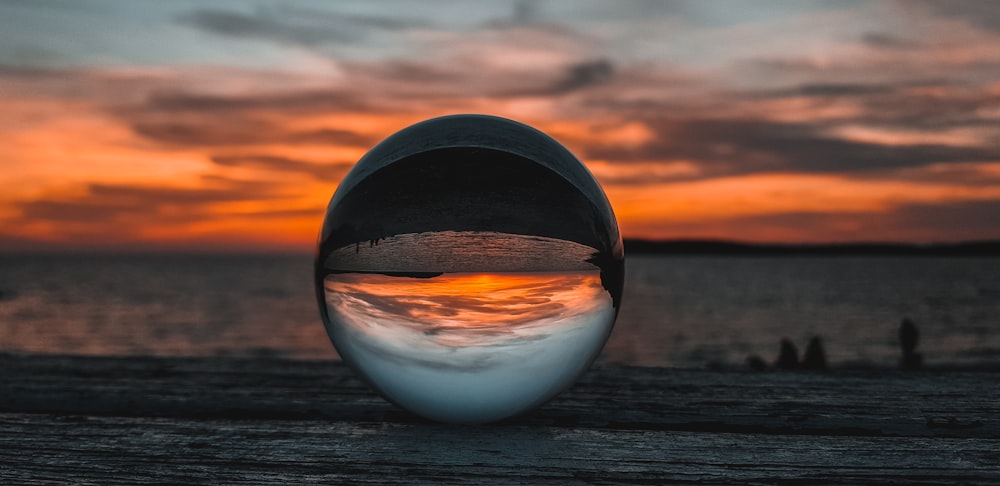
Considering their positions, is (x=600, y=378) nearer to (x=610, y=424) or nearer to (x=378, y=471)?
(x=610, y=424)

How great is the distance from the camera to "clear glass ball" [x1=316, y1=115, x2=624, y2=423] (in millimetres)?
2035

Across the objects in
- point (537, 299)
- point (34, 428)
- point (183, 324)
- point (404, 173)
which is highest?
point (404, 173)

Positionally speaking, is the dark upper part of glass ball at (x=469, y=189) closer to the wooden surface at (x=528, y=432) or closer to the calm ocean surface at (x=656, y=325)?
the wooden surface at (x=528, y=432)

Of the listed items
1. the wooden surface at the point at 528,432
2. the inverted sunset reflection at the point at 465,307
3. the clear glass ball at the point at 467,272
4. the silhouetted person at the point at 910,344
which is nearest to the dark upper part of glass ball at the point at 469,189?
the clear glass ball at the point at 467,272

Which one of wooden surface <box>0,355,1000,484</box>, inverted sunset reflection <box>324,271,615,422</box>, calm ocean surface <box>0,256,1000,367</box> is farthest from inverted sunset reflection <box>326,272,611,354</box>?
calm ocean surface <box>0,256,1000,367</box>

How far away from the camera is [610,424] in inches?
92.4

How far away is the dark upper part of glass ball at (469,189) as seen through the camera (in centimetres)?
208

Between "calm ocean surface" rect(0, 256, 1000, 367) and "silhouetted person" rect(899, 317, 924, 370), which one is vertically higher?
"silhouetted person" rect(899, 317, 924, 370)

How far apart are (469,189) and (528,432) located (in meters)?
0.82

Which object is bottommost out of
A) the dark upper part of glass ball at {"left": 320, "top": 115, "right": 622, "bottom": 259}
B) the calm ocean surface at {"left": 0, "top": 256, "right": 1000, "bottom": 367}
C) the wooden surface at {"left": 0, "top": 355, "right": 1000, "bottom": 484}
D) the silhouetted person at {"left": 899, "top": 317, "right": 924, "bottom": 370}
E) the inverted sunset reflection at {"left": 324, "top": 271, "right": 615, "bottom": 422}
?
the calm ocean surface at {"left": 0, "top": 256, "right": 1000, "bottom": 367}

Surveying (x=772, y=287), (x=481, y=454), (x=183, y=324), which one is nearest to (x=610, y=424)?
(x=481, y=454)

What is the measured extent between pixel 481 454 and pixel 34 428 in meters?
1.57

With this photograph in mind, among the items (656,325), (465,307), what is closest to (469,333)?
(465,307)

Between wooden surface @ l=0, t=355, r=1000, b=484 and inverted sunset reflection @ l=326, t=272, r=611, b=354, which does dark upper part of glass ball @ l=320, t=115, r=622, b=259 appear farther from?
wooden surface @ l=0, t=355, r=1000, b=484
